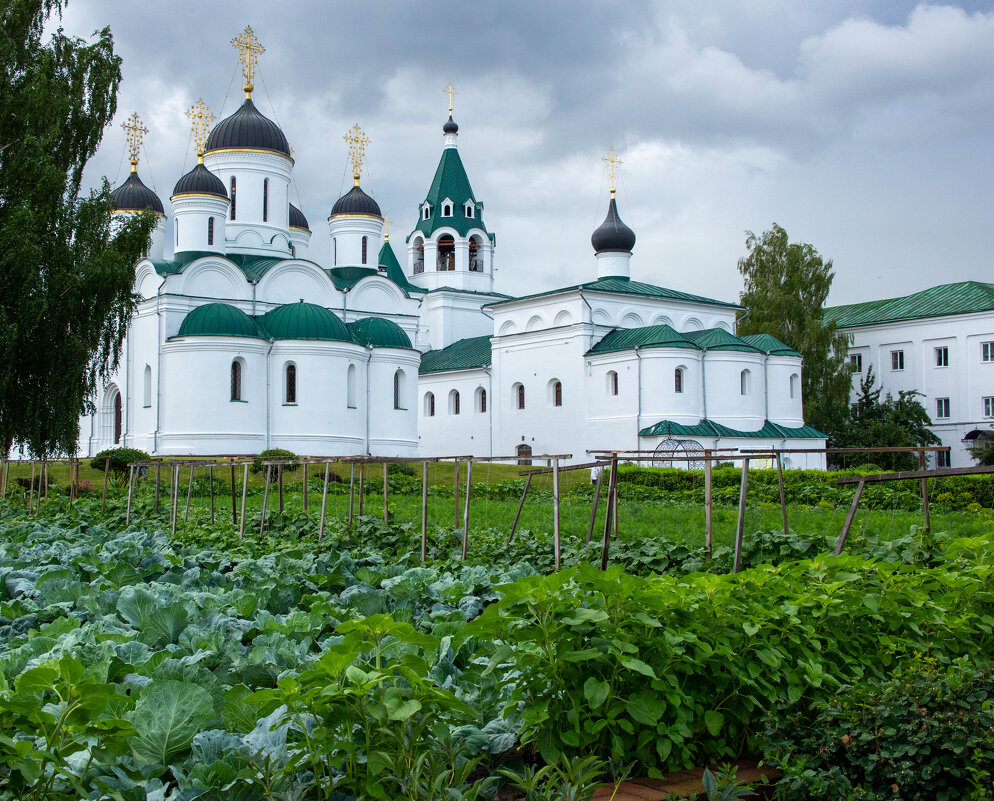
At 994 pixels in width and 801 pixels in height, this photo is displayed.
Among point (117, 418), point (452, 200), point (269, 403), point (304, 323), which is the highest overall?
point (452, 200)

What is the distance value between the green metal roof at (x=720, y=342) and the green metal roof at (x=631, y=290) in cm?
283

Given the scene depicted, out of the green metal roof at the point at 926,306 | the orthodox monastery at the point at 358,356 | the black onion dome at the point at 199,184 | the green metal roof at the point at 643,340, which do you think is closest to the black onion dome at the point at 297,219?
the orthodox monastery at the point at 358,356

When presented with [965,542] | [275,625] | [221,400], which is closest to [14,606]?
[275,625]

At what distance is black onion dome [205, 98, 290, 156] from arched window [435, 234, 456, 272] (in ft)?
32.5

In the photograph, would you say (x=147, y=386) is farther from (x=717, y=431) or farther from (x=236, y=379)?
(x=717, y=431)

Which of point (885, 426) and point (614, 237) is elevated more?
point (614, 237)

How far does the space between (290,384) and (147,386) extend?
4500mm

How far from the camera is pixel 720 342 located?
31.6 metres

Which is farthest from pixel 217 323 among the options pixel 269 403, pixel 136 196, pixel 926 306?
pixel 926 306

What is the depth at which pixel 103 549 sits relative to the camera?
335 inches

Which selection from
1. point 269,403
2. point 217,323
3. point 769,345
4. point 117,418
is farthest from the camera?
point 769,345

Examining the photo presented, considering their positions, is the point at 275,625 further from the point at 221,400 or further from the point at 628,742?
the point at 221,400

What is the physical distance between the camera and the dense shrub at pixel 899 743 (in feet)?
10.2

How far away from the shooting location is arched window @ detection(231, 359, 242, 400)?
92.4 feet
